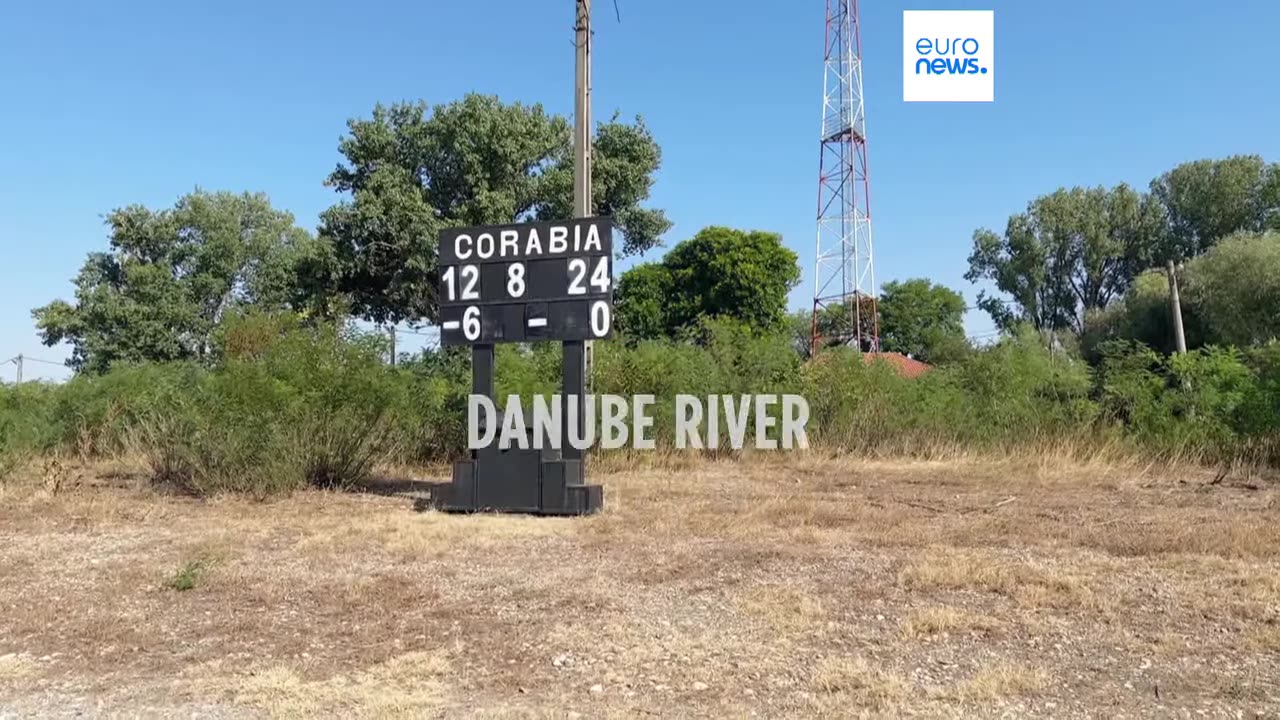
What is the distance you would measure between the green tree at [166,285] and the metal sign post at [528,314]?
1538 cm

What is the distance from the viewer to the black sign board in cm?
814

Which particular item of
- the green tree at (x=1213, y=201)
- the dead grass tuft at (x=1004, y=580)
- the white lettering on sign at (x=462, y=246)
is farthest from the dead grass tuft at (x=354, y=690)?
the green tree at (x=1213, y=201)

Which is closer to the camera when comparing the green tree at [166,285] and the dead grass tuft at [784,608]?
the dead grass tuft at [784,608]

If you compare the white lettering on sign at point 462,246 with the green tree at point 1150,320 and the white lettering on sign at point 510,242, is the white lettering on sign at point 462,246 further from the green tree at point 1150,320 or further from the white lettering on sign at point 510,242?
the green tree at point 1150,320

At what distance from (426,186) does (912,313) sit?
120ft

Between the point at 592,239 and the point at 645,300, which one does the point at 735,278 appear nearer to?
the point at 645,300

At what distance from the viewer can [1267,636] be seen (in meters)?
4.12

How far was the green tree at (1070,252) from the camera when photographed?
142 ft

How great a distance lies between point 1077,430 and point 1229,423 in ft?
6.37

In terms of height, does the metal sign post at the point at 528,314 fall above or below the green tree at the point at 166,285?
below

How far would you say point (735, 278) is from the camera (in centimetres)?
3631

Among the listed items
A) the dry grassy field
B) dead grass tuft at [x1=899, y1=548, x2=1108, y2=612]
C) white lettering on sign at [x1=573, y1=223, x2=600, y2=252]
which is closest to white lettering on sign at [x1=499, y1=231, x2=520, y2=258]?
white lettering on sign at [x1=573, y1=223, x2=600, y2=252]

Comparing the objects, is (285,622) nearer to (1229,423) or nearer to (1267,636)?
(1267,636)

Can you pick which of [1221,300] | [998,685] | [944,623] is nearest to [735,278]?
[1221,300]
